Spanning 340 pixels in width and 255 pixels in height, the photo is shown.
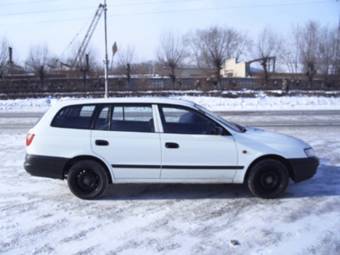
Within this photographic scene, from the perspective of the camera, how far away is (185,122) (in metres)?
5.95

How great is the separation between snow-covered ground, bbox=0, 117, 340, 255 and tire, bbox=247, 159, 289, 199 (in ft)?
0.57

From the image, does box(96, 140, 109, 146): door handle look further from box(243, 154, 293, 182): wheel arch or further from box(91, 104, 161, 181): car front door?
box(243, 154, 293, 182): wheel arch

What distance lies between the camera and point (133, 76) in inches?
1757

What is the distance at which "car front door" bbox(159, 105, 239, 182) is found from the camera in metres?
5.77

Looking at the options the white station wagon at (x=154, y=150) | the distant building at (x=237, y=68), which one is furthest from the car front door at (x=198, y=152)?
the distant building at (x=237, y=68)

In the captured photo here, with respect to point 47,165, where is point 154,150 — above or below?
above

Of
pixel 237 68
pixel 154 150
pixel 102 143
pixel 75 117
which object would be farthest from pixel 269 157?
pixel 237 68

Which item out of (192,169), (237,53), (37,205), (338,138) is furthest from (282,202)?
(237,53)

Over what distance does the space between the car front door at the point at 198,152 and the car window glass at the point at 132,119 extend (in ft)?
0.79

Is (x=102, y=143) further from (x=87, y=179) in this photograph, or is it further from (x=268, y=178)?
(x=268, y=178)

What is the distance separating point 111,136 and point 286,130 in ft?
31.3

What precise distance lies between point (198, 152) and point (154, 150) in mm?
673

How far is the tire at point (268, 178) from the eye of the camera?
19.2 ft

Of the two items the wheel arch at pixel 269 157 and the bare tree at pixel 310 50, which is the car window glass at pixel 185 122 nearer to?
the wheel arch at pixel 269 157
